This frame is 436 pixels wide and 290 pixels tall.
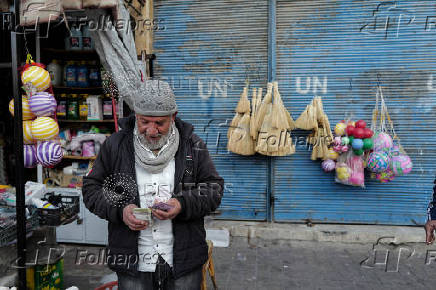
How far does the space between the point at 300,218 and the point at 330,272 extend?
1181 millimetres

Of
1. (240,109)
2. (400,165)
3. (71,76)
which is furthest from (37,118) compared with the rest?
(400,165)

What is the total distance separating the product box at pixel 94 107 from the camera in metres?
4.91

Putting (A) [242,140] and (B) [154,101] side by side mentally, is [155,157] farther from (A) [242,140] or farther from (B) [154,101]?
(A) [242,140]

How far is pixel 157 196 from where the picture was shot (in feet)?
6.28

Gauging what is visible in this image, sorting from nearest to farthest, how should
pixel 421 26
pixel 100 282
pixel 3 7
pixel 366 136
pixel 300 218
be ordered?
pixel 3 7 → pixel 100 282 → pixel 366 136 → pixel 421 26 → pixel 300 218

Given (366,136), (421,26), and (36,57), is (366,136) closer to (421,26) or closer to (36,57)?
(421,26)

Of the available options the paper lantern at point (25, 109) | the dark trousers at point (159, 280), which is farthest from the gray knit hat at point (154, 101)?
the paper lantern at point (25, 109)

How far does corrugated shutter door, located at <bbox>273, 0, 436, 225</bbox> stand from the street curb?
6.2 inches

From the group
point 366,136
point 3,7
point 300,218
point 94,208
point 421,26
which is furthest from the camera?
point 300,218

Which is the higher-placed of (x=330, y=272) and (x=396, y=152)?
(x=396, y=152)

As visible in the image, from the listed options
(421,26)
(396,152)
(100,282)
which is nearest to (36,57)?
(100,282)

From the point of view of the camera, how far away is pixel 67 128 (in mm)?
5219

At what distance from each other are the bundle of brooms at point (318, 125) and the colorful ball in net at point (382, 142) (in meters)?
0.59

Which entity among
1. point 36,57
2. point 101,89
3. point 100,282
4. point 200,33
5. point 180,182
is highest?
point 200,33
